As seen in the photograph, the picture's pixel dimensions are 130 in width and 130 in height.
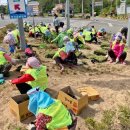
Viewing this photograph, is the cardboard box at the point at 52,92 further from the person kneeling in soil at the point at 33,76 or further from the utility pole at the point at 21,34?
the utility pole at the point at 21,34

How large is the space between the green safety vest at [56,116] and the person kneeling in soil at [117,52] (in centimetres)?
728

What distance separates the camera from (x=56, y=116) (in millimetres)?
4488

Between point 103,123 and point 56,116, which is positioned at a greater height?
point 56,116

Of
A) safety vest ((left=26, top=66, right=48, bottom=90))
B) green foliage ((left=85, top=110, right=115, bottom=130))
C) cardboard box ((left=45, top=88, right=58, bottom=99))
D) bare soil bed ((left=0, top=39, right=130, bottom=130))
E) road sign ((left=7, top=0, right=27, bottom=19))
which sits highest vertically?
road sign ((left=7, top=0, right=27, bottom=19))

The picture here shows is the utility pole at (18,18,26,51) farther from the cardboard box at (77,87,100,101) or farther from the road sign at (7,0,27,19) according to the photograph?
the cardboard box at (77,87,100,101)

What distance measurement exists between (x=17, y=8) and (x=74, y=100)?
597cm

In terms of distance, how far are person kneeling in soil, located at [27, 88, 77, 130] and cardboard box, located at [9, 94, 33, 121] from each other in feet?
5.05

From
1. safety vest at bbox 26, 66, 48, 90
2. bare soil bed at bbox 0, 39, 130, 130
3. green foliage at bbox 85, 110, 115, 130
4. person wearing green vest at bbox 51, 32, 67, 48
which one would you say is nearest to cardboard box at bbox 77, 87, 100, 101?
bare soil bed at bbox 0, 39, 130, 130

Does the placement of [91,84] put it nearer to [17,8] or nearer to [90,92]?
[90,92]

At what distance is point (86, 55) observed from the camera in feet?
42.4

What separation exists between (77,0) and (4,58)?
8307cm

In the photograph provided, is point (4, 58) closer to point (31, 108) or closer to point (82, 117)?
point (82, 117)

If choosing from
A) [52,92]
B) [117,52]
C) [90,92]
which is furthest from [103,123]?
[117,52]

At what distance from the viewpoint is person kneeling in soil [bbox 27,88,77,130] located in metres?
4.44
